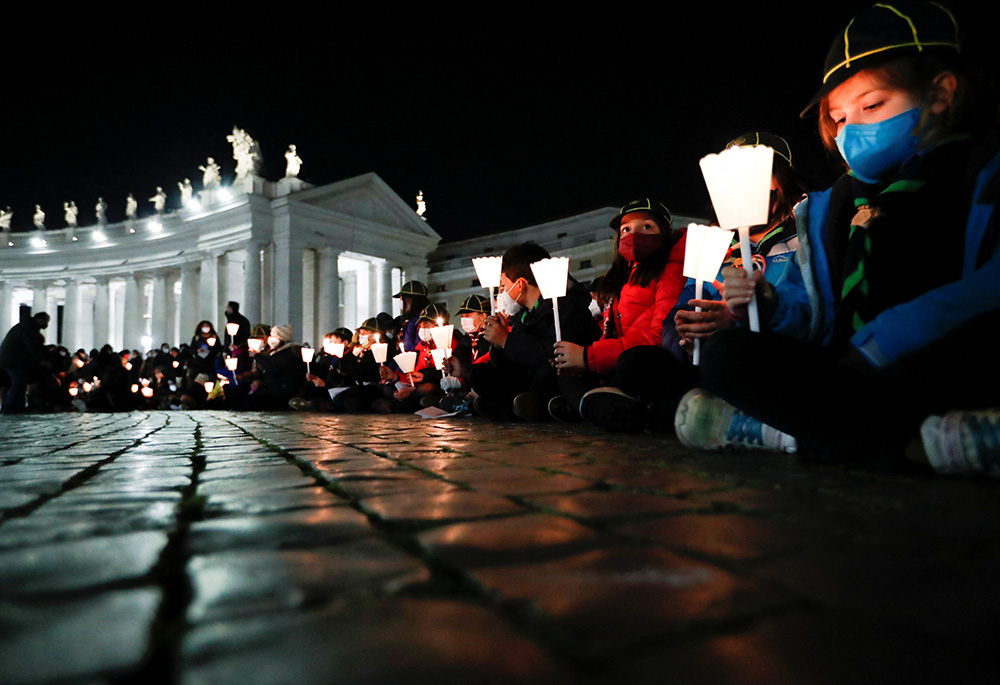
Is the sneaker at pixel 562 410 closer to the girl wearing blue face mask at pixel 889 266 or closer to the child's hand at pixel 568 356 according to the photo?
the child's hand at pixel 568 356

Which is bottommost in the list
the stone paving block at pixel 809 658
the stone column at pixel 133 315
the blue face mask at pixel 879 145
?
the stone paving block at pixel 809 658

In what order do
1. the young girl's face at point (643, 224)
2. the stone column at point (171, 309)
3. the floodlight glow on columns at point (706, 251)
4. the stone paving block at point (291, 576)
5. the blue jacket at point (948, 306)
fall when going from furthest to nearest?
the stone column at point (171, 309)
the young girl's face at point (643, 224)
the floodlight glow on columns at point (706, 251)
the blue jacket at point (948, 306)
the stone paving block at point (291, 576)

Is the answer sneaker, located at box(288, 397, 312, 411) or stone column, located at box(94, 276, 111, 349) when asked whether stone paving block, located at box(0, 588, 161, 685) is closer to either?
sneaker, located at box(288, 397, 312, 411)

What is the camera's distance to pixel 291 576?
33.7 inches

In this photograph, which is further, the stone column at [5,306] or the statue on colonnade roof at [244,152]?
the stone column at [5,306]

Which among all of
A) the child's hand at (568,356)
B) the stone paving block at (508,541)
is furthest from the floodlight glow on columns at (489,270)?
the stone paving block at (508,541)

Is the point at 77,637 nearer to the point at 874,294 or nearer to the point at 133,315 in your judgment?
the point at 874,294

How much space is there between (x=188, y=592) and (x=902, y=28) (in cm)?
252

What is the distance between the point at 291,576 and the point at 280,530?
0.33m

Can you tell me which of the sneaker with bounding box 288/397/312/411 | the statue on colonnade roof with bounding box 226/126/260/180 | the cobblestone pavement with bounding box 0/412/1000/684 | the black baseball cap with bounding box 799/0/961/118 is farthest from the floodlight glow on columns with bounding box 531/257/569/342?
the statue on colonnade roof with bounding box 226/126/260/180

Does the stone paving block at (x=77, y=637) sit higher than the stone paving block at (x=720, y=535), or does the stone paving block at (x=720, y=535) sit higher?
the stone paving block at (x=77, y=637)

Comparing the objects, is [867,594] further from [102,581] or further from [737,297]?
[737,297]

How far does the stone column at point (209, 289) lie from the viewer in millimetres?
33938

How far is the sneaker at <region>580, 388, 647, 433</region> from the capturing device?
3.56 meters
